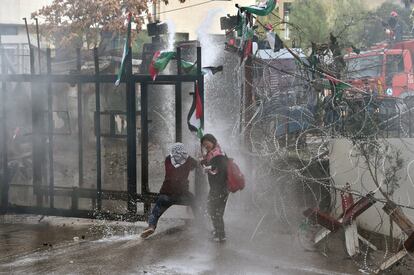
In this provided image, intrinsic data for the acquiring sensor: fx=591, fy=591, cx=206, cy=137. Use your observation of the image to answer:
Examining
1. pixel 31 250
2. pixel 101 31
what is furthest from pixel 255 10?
pixel 101 31

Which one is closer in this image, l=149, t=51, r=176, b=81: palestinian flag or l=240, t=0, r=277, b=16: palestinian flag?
l=149, t=51, r=176, b=81: palestinian flag

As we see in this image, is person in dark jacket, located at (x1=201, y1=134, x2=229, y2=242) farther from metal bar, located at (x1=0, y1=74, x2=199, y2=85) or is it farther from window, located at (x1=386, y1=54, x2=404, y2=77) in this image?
window, located at (x1=386, y1=54, x2=404, y2=77)

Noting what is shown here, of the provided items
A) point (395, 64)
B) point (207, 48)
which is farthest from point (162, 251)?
point (395, 64)

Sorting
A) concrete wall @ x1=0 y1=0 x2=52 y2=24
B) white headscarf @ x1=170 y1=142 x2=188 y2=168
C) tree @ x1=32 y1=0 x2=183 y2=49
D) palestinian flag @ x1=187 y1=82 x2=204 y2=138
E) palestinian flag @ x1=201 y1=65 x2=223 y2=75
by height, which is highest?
concrete wall @ x1=0 y1=0 x2=52 y2=24

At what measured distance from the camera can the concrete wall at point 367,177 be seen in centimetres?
628

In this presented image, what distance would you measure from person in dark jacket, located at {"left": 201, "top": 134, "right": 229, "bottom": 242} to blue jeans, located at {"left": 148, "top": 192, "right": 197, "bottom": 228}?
1.47ft

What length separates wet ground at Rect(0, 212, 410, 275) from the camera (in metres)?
5.95

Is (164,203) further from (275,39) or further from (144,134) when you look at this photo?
(275,39)

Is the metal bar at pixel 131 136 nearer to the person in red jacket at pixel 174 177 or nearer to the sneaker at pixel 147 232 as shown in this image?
the person in red jacket at pixel 174 177

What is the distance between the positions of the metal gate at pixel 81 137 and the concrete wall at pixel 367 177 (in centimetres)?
187

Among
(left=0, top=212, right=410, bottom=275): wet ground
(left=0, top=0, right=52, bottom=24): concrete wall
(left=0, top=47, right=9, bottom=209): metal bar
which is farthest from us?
(left=0, top=0, right=52, bottom=24): concrete wall

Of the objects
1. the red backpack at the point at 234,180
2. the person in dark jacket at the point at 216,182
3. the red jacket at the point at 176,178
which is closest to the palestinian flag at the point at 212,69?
the person in dark jacket at the point at 216,182

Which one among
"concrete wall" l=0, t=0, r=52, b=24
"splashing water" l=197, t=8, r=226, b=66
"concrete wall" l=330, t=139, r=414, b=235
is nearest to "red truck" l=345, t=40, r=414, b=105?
"splashing water" l=197, t=8, r=226, b=66

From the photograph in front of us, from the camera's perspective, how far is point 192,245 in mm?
6844
